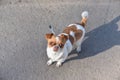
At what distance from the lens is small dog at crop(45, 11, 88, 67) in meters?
4.20

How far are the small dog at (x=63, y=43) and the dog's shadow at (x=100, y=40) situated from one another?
17 cm

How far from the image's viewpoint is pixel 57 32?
5246 millimetres

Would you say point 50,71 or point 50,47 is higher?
point 50,47

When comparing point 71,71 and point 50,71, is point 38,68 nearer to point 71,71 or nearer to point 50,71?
point 50,71

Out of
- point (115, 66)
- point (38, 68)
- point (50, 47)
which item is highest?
point (50, 47)

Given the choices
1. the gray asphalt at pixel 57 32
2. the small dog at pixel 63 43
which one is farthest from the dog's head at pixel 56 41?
the gray asphalt at pixel 57 32

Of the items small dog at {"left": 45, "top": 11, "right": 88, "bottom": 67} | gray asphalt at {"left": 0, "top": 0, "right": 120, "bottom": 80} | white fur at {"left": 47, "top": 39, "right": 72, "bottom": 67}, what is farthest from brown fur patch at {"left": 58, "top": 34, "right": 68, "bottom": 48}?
gray asphalt at {"left": 0, "top": 0, "right": 120, "bottom": 80}

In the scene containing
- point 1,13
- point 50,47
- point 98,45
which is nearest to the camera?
point 50,47

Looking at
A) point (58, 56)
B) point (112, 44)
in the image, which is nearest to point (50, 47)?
point (58, 56)

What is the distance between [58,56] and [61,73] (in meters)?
0.36

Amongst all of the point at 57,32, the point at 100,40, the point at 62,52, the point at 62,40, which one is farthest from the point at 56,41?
the point at 100,40

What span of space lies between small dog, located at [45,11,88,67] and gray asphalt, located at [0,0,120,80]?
224 millimetres

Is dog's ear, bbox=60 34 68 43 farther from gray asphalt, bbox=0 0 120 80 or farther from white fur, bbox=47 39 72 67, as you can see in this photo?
gray asphalt, bbox=0 0 120 80

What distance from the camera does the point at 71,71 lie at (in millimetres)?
4734
